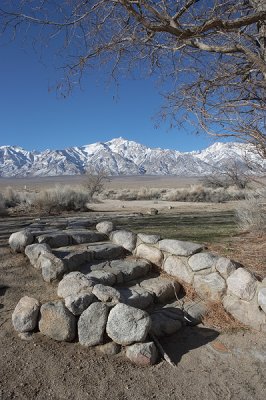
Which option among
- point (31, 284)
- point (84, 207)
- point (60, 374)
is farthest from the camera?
point (84, 207)

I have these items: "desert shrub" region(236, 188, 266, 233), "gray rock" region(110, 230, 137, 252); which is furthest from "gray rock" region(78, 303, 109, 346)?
"desert shrub" region(236, 188, 266, 233)

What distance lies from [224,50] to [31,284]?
4.07 metres

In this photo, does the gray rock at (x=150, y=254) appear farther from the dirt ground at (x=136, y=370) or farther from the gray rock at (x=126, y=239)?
the dirt ground at (x=136, y=370)

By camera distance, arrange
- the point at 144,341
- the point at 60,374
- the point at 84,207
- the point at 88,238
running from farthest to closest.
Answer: the point at 84,207 → the point at 88,238 → the point at 144,341 → the point at 60,374

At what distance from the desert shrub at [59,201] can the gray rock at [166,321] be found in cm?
1261

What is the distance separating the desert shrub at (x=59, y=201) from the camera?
1754 cm

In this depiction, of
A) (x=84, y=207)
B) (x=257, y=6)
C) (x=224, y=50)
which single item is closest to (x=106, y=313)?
(x=224, y=50)

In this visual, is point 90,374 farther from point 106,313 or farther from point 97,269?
point 97,269

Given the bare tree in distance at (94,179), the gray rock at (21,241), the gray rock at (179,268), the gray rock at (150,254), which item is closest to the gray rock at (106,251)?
the gray rock at (150,254)

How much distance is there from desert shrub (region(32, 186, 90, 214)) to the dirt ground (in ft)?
42.8

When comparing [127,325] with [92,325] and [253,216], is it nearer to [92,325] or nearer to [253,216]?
[92,325]

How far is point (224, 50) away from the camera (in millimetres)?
5605

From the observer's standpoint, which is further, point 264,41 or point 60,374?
point 264,41

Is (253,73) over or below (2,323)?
over
